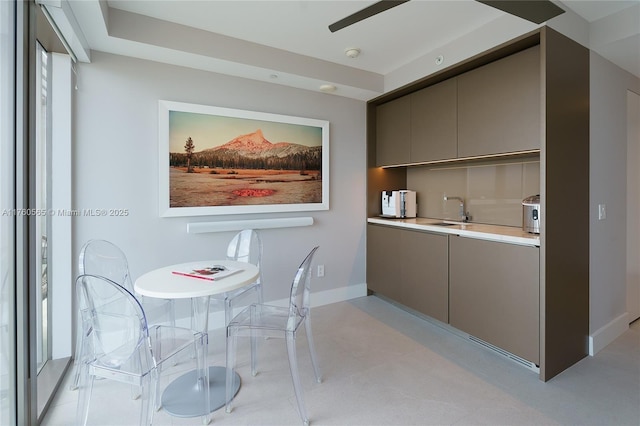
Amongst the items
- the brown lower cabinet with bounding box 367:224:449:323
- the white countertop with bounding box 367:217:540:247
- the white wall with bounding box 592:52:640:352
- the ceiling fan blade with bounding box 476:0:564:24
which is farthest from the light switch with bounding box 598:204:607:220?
the ceiling fan blade with bounding box 476:0:564:24

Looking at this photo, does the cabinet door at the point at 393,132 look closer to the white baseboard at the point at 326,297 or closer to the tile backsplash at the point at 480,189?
the tile backsplash at the point at 480,189

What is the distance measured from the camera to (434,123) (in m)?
3.05

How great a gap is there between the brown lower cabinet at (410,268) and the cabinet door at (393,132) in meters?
0.79

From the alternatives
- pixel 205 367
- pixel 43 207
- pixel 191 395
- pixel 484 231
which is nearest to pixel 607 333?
pixel 484 231

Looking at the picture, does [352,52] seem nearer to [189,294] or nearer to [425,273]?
[425,273]

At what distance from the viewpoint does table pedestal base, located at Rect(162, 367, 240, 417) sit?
1.86 m

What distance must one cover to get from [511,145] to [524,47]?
2.27ft

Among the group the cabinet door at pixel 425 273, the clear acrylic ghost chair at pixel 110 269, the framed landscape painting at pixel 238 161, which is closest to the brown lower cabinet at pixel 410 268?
the cabinet door at pixel 425 273

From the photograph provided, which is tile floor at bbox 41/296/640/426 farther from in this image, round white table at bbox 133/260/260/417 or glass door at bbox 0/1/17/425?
glass door at bbox 0/1/17/425

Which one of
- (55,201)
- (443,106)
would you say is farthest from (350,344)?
(55,201)

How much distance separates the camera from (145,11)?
7.54ft

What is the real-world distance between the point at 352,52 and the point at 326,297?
2511 millimetres

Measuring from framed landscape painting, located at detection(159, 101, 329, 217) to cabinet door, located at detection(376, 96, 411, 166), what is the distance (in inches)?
27.6

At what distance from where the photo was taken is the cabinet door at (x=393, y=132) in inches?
134
